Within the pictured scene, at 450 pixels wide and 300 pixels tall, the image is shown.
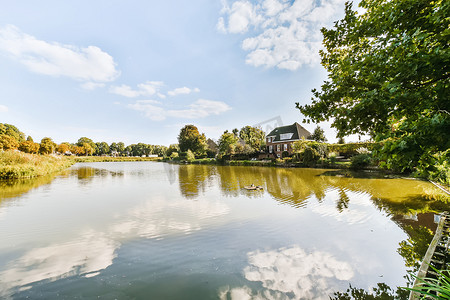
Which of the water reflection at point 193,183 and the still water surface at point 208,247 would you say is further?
the water reflection at point 193,183

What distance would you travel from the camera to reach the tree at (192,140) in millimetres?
67812

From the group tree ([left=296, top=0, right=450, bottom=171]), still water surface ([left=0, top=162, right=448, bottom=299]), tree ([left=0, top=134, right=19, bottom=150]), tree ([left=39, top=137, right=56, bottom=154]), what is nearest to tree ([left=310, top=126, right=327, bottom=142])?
still water surface ([left=0, top=162, right=448, bottom=299])

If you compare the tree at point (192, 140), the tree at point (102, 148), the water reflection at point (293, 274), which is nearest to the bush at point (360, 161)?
the water reflection at point (293, 274)

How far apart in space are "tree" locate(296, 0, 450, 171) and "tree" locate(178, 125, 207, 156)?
63.1 m

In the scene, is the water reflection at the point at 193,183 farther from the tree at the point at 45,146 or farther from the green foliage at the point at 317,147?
the tree at the point at 45,146

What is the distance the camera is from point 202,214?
9.31 meters

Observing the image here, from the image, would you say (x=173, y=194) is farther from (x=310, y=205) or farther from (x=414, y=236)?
(x=414, y=236)

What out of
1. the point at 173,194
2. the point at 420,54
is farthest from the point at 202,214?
the point at 420,54

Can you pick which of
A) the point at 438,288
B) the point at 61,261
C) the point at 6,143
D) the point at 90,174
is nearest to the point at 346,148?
the point at 438,288

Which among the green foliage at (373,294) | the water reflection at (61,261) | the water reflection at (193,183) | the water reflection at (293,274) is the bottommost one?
the green foliage at (373,294)

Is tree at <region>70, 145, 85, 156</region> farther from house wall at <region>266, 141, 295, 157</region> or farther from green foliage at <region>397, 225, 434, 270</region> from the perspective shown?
green foliage at <region>397, 225, 434, 270</region>

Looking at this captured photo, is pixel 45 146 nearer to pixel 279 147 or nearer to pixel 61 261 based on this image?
pixel 279 147

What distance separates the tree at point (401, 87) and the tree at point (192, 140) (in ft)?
207

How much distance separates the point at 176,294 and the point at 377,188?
16.7 m
